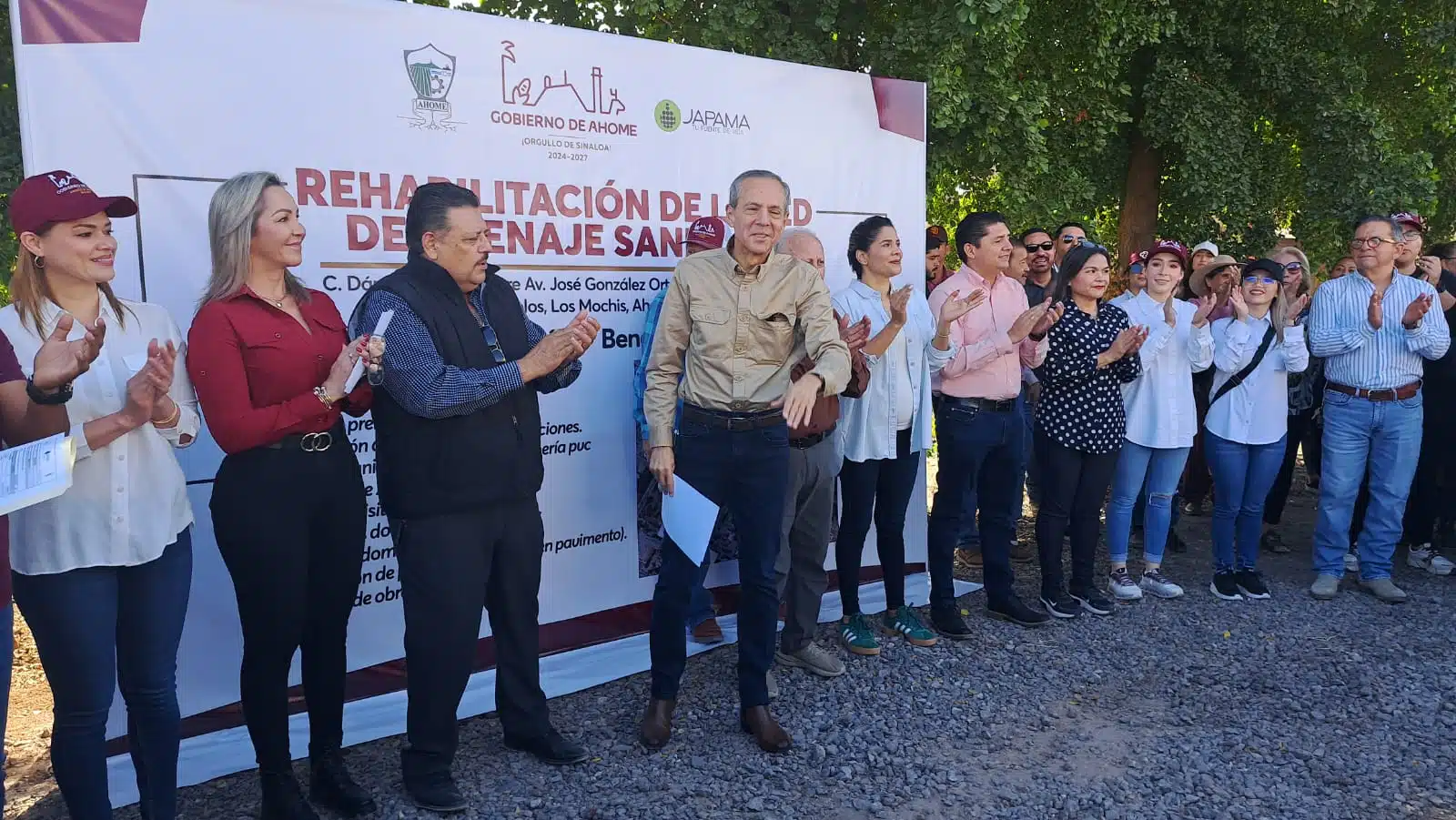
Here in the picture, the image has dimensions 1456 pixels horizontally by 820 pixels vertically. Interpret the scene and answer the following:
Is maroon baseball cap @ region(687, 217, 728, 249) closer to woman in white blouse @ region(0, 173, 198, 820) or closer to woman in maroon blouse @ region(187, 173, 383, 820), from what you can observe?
woman in maroon blouse @ region(187, 173, 383, 820)

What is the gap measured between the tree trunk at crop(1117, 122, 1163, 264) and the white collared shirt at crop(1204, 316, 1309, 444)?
418 cm

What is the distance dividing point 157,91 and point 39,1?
15.6 inches

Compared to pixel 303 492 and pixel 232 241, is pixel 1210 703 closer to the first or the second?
pixel 303 492

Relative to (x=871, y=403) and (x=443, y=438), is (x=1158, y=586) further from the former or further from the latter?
(x=443, y=438)

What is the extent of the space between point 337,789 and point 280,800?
0.65 feet

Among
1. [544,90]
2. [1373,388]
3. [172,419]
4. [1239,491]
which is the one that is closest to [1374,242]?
[1373,388]

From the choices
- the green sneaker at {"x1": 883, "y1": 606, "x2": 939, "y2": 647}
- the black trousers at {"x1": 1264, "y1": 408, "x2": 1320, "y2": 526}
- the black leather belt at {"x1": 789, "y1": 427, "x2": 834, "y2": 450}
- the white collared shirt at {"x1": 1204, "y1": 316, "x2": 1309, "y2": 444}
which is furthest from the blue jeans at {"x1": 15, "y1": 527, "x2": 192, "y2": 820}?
the black trousers at {"x1": 1264, "y1": 408, "x2": 1320, "y2": 526}

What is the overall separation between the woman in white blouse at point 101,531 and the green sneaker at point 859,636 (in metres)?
2.78

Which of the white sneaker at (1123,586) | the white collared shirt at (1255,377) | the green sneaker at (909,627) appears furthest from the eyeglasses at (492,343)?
the white collared shirt at (1255,377)

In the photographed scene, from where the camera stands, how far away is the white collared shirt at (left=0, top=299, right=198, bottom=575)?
254cm

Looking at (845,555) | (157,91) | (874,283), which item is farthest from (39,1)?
(845,555)

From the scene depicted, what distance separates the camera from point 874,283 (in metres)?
4.57

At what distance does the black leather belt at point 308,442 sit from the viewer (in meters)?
2.90

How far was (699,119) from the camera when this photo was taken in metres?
4.76
